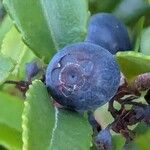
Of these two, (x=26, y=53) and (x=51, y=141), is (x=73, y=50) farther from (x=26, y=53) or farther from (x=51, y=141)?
(x=26, y=53)

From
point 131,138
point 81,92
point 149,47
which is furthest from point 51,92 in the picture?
point 149,47

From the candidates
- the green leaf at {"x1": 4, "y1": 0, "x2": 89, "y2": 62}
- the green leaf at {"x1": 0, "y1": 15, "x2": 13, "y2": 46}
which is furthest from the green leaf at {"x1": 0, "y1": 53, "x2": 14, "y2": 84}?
the green leaf at {"x1": 0, "y1": 15, "x2": 13, "y2": 46}

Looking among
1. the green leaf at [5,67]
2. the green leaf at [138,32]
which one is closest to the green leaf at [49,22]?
the green leaf at [5,67]

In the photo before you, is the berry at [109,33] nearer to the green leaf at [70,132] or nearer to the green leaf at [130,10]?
the green leaf at [130,10]

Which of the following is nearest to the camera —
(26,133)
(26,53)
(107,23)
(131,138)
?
(26,133)

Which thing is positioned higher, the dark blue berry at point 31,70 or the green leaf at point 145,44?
the dark blue berry at point 31,70

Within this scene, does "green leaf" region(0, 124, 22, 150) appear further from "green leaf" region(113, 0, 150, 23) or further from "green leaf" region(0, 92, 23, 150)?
"green leaf" region(113, 0, 150, 23)
